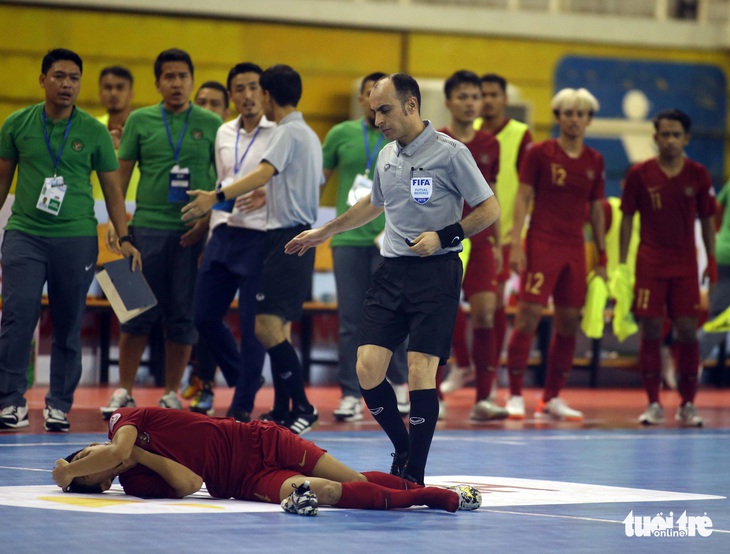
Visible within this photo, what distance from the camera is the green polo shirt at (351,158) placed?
9.25m

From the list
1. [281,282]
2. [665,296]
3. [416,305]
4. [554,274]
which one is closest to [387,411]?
[416,305]

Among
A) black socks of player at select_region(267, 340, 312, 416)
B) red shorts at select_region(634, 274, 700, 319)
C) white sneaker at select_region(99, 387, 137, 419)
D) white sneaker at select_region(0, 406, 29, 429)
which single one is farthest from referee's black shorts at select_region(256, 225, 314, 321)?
red shorts at select_region(634, 274, 700, 319)

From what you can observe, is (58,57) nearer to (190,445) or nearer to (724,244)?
(190,445)

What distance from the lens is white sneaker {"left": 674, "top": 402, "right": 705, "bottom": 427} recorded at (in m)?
9.76

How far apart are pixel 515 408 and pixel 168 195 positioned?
3.00 meters

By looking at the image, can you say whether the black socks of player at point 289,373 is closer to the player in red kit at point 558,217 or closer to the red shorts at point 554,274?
the player in red kit at point 558,217

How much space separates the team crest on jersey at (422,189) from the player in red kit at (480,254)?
10.8 ft

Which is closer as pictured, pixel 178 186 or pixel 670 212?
pixel 178 186

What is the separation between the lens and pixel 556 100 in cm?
983

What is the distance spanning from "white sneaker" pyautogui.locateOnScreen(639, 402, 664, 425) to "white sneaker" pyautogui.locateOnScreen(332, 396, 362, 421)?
209 centimetres

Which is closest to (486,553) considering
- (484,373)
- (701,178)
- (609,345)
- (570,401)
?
(484,373)

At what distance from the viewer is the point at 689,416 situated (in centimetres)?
980

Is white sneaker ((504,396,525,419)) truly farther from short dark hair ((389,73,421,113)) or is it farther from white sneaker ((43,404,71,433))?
short dark hair ((389,73,421,113))

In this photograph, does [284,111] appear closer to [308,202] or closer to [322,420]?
[308,202]
